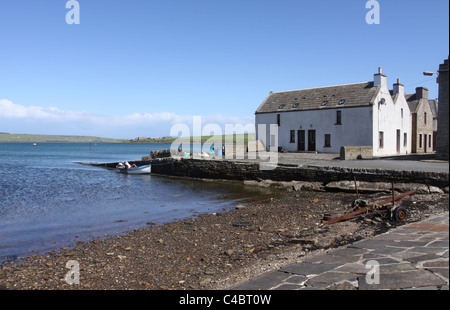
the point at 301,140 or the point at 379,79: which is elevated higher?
the point at 379,79

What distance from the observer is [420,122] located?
4072cm

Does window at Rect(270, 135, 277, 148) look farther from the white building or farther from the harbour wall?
the harbour wall

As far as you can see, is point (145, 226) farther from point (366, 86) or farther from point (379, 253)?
point (366, 86)

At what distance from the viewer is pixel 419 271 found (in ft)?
16.9

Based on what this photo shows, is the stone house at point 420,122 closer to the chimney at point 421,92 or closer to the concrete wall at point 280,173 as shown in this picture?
the chimney at point 421,92

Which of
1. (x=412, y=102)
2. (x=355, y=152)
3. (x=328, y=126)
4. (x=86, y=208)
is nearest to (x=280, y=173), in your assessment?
(x=355, y=152)

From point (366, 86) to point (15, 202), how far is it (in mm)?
30513

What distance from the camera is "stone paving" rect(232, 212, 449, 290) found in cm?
488

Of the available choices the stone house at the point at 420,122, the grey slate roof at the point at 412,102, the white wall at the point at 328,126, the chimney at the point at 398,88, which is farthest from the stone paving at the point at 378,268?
the grey slate roof at the point at 412,102

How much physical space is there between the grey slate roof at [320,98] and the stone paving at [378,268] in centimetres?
2875

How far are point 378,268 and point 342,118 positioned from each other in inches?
1229

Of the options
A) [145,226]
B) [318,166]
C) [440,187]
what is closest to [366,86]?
[318,166]

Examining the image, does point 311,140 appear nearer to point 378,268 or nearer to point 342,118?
point 342,118

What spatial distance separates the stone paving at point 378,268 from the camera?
4.88m
